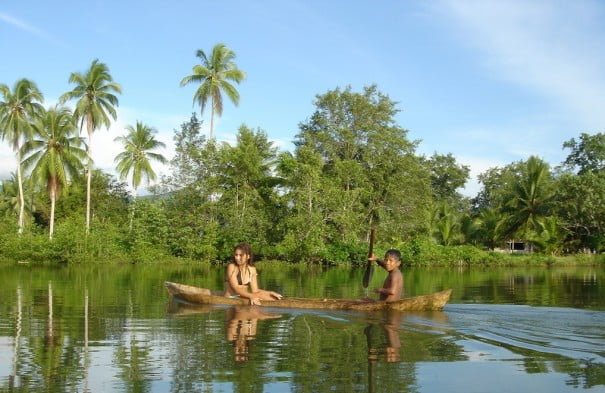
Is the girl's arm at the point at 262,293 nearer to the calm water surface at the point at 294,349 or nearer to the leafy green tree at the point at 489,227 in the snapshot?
the calm water surface at the point at 294,349

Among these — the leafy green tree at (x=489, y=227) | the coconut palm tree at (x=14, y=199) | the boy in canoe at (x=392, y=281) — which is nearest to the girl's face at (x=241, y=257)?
the boy in canoe at (x=392, y=281)

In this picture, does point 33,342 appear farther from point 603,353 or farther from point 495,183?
point 495,183

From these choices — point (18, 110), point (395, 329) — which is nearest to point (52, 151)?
point (18, 110)

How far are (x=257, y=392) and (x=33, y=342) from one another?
14.8 feet

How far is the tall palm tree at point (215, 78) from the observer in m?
39.0

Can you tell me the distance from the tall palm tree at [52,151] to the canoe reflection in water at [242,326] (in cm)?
2710

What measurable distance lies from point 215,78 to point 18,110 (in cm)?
1170

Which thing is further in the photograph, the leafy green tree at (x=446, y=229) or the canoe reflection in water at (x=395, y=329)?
the leafy green tree at (x=446, y=229)

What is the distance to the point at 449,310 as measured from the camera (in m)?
12.6

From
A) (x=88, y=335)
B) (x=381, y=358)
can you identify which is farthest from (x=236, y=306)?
(x=381, y=358)

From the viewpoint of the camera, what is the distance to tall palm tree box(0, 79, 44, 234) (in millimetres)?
36125

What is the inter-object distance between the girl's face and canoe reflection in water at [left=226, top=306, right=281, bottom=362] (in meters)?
0.97

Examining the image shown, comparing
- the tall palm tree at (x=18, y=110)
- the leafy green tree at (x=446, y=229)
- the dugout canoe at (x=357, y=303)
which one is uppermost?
the tall palm tree at (x=18, y=110)

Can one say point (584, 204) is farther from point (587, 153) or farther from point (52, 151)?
point (52, 151)
